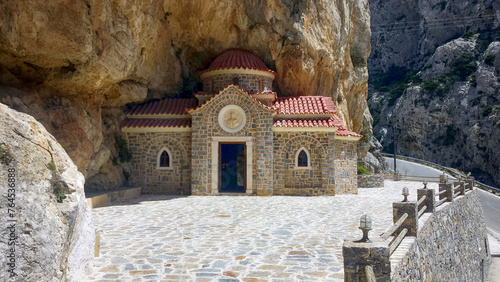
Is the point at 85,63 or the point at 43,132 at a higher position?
the point at 85,63

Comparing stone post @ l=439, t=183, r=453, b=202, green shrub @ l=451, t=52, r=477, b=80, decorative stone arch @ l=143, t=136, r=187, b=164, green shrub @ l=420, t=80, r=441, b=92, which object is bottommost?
stone post @ l=439, t=183, r=453, b=202

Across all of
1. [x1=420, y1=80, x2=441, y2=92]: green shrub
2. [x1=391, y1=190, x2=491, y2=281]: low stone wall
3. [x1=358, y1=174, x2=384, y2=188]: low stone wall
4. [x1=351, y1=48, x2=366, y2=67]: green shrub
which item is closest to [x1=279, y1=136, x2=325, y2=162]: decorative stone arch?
[x1=391, y1=190, x2=491, y2=281]: low stone wall

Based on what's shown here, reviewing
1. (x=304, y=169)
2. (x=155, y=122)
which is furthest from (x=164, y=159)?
(x=304, y=169)

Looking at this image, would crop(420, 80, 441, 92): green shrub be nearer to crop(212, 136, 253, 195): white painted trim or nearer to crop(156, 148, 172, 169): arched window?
crop(212, 136, 253, 195): white painted trim

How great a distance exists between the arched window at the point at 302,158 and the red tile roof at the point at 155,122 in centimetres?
639

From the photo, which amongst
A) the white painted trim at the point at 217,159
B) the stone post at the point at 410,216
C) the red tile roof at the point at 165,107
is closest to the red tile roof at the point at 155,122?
the red tile roof at the point at 165,107

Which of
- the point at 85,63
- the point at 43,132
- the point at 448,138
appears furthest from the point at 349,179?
the point at 448,138

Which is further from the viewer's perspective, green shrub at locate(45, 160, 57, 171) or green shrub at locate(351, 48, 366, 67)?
green shrub at locate(351, 48, 366, 67)

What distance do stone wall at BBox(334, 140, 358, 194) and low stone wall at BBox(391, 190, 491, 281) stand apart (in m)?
5.74

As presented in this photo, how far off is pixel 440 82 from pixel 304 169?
39297mm

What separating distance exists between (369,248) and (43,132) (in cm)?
539

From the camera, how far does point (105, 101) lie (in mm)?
18953

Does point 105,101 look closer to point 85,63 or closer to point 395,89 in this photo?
point 85,63

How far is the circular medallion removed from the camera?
779 inches
